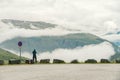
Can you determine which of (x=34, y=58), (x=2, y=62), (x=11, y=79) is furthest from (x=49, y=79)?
(x=34, y=58)

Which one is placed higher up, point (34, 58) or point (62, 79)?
point (34, 58)

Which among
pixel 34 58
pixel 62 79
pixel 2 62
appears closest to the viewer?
pixel 62 79

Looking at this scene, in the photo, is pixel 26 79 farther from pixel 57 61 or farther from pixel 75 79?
pixel 57 61

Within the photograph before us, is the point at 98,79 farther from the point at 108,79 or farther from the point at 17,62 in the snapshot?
the point at 17,62

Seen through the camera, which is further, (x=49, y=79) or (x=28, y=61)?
(x=28, y=61)

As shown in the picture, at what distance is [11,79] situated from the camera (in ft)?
80.0

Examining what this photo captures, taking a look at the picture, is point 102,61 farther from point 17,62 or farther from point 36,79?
point 36,79

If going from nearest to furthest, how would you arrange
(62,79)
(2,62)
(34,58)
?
1. (62,79)
2. (2,62)
3. (34,58)

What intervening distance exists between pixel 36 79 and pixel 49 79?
88cm

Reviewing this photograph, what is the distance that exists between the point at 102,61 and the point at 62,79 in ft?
124

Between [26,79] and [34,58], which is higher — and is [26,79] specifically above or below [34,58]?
below

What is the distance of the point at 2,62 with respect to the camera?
177 ft

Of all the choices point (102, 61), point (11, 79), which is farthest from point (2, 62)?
point (11, 79)

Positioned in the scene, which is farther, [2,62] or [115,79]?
[2,62]
